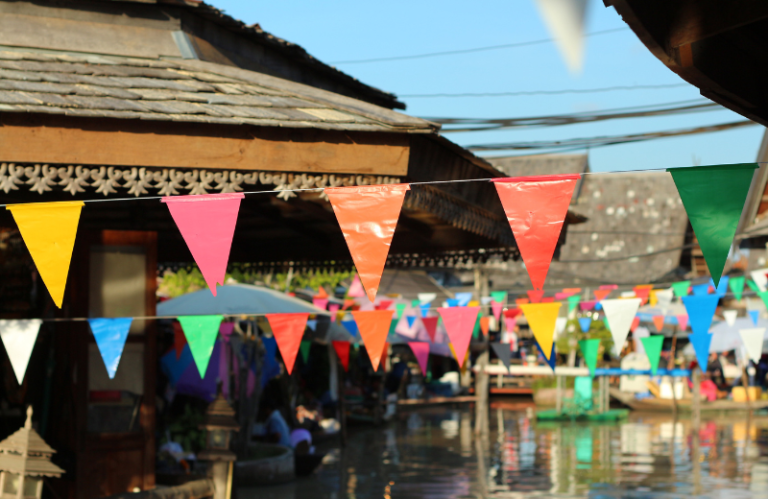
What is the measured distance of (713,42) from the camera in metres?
3.66

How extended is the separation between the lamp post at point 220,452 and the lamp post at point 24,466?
1852 mm

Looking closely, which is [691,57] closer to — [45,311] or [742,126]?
[45,311]

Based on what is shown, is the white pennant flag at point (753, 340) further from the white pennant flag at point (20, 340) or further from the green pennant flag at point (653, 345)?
the white pennant flag at point (20, 340)

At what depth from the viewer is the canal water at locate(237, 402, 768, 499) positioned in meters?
11.0

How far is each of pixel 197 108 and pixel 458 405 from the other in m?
22.7

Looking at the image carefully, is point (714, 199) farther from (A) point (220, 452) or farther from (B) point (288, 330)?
(A) point (220, 452)

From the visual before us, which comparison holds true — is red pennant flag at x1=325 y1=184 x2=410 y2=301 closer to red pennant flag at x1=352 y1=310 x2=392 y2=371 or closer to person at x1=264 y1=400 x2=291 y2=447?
red pennant flag at x1=352 y1=310 x2=392 y2=371

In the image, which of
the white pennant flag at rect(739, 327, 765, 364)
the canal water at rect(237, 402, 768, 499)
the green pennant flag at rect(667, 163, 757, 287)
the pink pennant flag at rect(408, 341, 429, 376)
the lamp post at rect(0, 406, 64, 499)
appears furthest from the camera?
the pink pennant flag at rect(408, 341, 429, 376)

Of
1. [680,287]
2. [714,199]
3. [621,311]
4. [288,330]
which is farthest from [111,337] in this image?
[680,287]

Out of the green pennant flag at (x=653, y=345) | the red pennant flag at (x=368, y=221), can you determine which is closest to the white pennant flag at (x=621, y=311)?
the green pennant flag at (x=653, y=345)

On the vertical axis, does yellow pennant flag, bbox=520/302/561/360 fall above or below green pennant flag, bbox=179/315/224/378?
above

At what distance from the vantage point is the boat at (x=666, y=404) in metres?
23.6

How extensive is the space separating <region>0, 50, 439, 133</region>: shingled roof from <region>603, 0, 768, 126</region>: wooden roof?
7.78 feet

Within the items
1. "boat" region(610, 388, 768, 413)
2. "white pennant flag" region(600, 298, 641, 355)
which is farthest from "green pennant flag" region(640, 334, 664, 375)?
"boat" region(610, 388, 768, 413)
